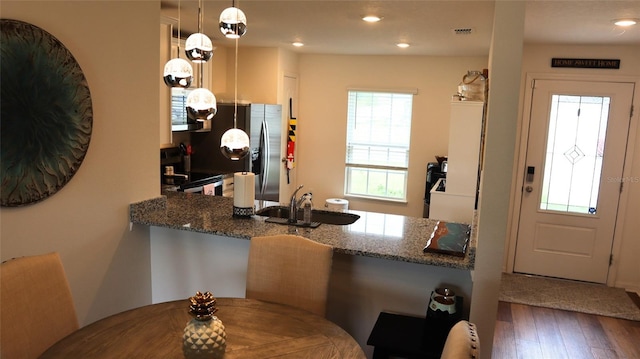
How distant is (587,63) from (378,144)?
2.68 metres

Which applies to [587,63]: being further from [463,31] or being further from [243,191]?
[243,191]

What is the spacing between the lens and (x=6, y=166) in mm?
2111

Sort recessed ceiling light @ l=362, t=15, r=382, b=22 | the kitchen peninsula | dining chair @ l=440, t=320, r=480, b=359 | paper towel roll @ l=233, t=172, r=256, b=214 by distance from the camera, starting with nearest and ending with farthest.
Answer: dining chair @ l=440, t=320, r=480, b=359 → the kitchen peninsula → paper towel roll @ l=233, t=172, r=256, b=214 → recessed ceiling light @ l=362, t=15, r=382, b=22

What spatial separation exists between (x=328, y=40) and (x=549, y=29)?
7.00 ft

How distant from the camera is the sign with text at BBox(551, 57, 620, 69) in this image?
4766mm

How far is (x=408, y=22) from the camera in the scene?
3.88 metres

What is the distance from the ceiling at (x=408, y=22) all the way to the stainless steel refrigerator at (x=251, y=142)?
30.1 inches

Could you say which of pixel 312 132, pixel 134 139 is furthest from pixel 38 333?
pixel 312 132

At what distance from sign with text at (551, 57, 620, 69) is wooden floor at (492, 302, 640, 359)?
2348 mm

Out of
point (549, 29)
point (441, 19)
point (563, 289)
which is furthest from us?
point (563, 289)

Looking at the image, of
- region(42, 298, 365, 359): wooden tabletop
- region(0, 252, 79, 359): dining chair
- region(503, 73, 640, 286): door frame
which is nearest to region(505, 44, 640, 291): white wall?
region(503, 73, 640, 286): door frame

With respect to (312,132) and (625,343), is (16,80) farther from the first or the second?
(312,132)

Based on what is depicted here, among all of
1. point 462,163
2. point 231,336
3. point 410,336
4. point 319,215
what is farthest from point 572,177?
point 231,336

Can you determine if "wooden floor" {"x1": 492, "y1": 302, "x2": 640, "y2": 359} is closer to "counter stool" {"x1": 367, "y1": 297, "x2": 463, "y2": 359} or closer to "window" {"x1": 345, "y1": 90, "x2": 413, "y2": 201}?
"counter stool" {"x1": 367, "y1": 297, "x2": 463, "y2": 359}
